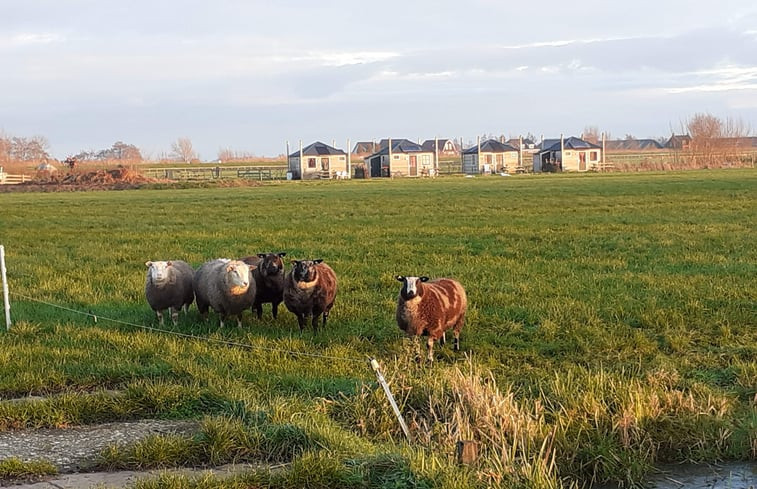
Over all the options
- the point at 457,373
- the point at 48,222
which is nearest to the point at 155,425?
the point at 457,373

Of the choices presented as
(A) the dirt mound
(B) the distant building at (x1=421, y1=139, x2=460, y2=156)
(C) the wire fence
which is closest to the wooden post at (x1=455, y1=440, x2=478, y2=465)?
(C) the wire fence

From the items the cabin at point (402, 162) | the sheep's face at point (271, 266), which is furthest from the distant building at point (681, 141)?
the sheep's face at point (271, 266)

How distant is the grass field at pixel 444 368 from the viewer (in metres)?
6.76

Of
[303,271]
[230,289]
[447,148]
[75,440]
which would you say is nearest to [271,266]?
[230,289]

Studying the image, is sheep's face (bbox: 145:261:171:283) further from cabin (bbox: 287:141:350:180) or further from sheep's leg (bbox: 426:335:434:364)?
cabin (bbox: 287:141:350:180)

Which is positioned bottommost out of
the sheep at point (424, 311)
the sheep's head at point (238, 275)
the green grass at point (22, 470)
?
the green grass at point (22, 470)

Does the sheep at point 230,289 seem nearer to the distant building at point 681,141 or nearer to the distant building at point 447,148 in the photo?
the distant building at point 681,141

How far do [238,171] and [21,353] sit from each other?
346 feet

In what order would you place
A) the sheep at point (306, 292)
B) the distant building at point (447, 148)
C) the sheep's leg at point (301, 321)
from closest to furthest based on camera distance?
the sheep at point (306, 292) → the sheep's leg at point (301, 321) → the distant building at point (447, 148)

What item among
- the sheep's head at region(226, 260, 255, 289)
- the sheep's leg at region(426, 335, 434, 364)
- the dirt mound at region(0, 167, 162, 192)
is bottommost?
the sheep's leg at region(426, 335, 434, 364)

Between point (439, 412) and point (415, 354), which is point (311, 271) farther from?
point (439, 412)

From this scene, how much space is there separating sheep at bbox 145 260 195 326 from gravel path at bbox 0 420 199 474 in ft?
16.4

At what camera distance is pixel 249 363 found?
962 cm

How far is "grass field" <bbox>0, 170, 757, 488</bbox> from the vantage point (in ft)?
22.2
